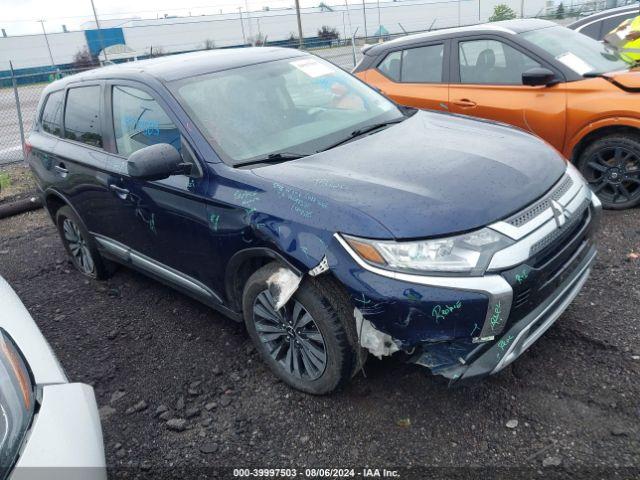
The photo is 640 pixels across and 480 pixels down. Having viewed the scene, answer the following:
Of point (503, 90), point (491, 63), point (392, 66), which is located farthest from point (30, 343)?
point (392, 66)

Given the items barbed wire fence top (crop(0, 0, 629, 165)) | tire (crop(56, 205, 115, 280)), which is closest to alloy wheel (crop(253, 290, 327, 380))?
tire (crop(56, 205, 115, 280))

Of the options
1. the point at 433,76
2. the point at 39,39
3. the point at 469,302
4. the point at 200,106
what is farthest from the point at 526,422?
the point at 39,39

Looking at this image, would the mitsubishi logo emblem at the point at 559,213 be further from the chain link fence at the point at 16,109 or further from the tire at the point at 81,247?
the chain link fence at the point at 16,109

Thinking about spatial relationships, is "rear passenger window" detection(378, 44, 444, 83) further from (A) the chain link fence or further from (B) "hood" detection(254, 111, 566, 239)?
(A) the chain link fence

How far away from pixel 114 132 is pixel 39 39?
4411 centimetres

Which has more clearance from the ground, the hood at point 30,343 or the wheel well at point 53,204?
the hood at point 30,343

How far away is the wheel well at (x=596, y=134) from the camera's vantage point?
4.36m

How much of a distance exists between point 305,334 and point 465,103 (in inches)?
132

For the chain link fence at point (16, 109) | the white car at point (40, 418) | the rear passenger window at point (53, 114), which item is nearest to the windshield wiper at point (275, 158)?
the white car at point (40, 418)

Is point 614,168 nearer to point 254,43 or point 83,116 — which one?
point 83,116

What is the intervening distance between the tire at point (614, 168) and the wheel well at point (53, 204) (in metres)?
4.46

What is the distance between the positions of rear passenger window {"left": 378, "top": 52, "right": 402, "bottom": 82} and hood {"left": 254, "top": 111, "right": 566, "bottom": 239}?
2.75 metres

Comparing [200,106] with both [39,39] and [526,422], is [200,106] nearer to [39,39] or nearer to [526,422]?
[526,422]

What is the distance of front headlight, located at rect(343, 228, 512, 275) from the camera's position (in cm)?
221
